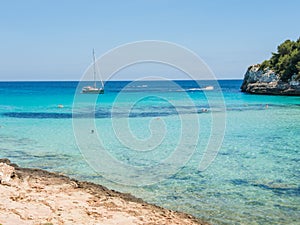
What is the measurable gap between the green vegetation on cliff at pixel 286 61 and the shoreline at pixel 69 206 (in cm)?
6270

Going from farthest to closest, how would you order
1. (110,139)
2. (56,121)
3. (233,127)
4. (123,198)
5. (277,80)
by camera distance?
(277,80), (56,121), (233,127), (110,139), (123,198)

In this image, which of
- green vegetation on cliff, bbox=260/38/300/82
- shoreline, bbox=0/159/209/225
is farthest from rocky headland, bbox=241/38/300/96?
shoreline, bbox=0/159/209/225

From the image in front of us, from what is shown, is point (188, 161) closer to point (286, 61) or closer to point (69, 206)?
point (69, 206)

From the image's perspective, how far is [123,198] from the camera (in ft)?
34.6

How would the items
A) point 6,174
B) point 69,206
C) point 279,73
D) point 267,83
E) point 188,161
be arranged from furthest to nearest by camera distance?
point 267,83 < point 279,73 < point 188,161 < point 6,174 < point 69,206

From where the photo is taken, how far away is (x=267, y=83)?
244ft

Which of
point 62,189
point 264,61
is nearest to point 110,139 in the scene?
point 62,189

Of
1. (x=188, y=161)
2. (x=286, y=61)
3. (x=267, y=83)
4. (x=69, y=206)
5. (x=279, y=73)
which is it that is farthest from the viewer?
(x=267, y=83)

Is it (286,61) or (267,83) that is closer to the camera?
(286,61)

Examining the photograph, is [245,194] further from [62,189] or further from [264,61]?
[264,61]

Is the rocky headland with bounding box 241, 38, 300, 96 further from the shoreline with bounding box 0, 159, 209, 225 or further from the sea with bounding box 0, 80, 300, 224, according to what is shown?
the shoreline with bounding box 0, 159, 209, 225

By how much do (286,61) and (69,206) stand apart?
6862cm

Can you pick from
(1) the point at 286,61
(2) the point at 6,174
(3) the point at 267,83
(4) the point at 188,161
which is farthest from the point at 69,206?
(3) the point at 267,83

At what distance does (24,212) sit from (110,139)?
559 inches
